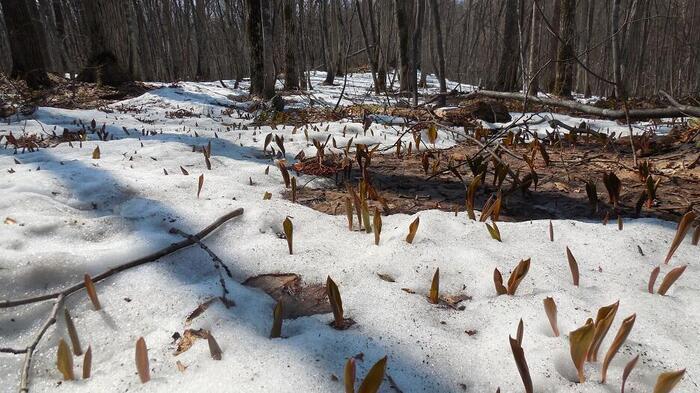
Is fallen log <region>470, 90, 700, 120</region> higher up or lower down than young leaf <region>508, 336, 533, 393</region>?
higher up

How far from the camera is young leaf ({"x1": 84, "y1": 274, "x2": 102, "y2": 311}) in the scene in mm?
1326

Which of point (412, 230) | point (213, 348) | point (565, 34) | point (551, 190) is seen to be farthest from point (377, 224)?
point (565, 34)

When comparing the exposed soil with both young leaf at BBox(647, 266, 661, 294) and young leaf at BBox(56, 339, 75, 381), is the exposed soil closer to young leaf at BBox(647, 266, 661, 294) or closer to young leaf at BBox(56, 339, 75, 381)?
young leaf at BBox(647, 266, 661, 294)

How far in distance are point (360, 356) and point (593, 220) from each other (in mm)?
1749

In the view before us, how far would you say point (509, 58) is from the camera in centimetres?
1048

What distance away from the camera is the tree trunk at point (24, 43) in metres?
8.62

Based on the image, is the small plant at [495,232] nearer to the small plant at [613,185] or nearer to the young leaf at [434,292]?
the young leaf at [434,292]

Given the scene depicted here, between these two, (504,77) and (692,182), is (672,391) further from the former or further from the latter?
(504,77)

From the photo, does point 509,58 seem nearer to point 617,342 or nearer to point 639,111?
point 639,111

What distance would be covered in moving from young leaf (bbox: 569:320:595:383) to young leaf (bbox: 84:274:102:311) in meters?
1.46

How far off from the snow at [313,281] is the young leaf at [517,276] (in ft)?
0.11

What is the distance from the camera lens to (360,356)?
1189 millimetres

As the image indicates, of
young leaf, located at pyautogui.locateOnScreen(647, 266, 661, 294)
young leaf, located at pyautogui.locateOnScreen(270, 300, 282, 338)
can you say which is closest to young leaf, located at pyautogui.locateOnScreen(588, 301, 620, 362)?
young leaf, located at pyautogui.locateOnScreen(647, 266, 661, 294)

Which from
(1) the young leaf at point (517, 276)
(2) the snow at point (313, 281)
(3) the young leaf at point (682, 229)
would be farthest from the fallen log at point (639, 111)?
(1) the young leaf at point (517, 276)
